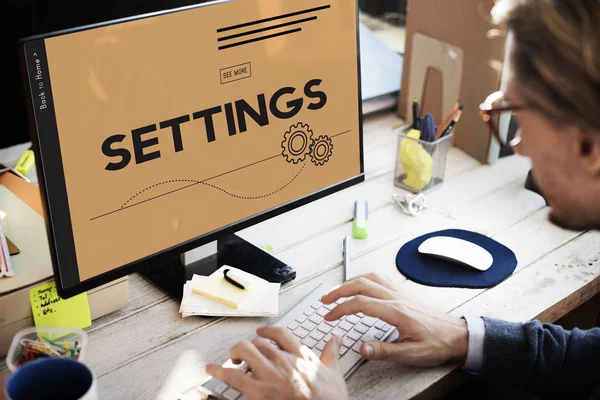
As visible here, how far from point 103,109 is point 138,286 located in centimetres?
36

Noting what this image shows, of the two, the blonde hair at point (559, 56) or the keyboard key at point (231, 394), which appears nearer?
the blonde hair at point (559, 56)

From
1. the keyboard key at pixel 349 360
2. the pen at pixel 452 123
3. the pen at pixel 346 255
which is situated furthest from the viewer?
the pen at pixel 452 123

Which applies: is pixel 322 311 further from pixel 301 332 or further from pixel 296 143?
pixel 296 143

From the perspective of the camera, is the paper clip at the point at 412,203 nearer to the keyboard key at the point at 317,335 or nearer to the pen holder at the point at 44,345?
the keyboard key at the point at 317,335

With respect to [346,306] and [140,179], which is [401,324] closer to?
[346,306]

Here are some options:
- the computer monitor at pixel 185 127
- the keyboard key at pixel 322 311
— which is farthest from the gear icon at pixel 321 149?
the keyboard key at pixel 322 311

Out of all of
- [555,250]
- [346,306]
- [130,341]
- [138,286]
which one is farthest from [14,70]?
[555,250]

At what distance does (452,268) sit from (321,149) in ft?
1.06

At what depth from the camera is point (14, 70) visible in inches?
76.4

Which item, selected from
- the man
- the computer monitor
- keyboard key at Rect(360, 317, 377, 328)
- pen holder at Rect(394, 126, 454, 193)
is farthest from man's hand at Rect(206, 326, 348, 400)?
pen holder at Rect(394, 126, 454, 193)

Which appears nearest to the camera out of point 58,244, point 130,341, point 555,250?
point 58,244

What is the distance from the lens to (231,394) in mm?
933

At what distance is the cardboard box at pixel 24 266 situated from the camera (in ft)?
3.31

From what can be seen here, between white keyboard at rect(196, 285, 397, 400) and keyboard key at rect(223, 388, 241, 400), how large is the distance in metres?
0.06
